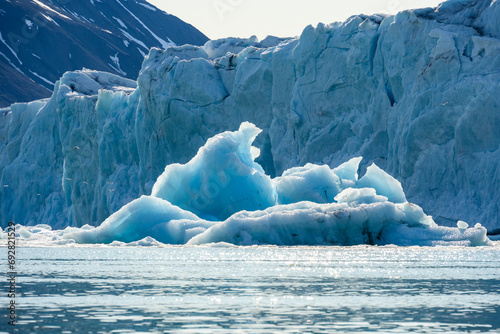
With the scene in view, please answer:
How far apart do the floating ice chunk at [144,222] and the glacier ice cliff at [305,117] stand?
318 centimetres

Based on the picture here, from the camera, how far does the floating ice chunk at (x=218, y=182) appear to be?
27391 millimetres

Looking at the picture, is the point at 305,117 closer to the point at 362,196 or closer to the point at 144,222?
the point at 362,196

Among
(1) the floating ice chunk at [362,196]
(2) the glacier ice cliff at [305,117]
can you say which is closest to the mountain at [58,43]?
(2) the glacier ice cliff at [305,117]

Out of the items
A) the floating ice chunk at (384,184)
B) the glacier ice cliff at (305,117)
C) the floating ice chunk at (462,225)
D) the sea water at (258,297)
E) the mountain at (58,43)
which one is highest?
the mountain at (58,43)

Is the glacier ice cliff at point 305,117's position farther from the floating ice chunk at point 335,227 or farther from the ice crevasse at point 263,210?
the floating ice chunk at point 335,227

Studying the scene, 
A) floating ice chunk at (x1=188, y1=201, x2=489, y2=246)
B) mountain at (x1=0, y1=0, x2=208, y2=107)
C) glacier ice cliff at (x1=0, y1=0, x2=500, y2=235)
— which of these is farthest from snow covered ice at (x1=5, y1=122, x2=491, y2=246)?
mountain at (x1=0, y1=0, x2=208, y2=107)

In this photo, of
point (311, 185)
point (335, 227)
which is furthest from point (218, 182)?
point (335, 227)

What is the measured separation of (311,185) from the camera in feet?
87.9

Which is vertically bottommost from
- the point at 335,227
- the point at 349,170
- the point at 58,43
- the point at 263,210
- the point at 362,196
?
the point at 335,227

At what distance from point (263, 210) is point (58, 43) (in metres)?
102

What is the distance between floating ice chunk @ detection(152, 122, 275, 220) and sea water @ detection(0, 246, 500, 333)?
9.32 metres

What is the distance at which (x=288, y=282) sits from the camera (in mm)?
12719

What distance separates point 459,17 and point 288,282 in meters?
21.5

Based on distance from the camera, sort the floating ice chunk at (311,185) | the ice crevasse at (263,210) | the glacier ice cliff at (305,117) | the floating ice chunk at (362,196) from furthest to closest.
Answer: the glacier ice cliff at (305,117) → the floating ice chunk at (311,185) → the floating ice chunk at (362,196) → the ice crevasse at (263,210)
